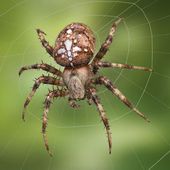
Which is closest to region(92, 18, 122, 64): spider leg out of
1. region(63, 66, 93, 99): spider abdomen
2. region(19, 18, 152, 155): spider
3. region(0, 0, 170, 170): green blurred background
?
region(19, 18, 152, 155): spider

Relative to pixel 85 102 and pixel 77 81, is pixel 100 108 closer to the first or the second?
pixel 77 81

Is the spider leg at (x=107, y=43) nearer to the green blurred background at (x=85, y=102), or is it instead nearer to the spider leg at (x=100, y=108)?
the spider leg at (x=100, y=108)

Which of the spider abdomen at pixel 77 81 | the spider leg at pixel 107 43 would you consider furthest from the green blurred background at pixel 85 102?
the spider leg at pixel 107 43

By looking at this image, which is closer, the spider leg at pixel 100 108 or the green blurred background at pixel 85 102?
the spider leg at pixel 100 108

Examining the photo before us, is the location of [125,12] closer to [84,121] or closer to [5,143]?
[84,121]

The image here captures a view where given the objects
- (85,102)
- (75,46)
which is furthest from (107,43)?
(85,102)

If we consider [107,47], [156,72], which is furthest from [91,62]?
[156,72]

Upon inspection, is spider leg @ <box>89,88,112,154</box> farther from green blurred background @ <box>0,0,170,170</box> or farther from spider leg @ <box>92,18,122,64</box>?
green blurred background @ <box>0,0,170,170</box>
